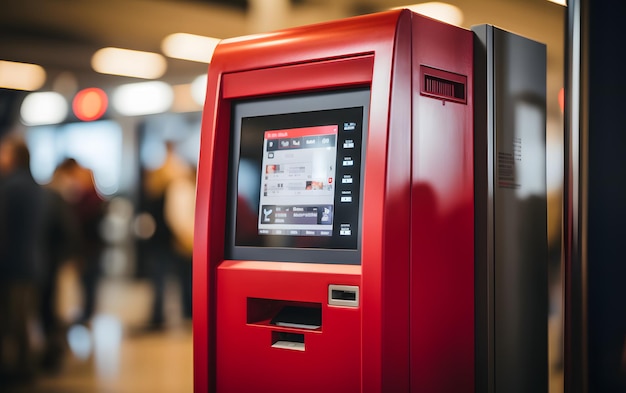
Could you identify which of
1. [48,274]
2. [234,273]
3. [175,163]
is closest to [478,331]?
[234,273]

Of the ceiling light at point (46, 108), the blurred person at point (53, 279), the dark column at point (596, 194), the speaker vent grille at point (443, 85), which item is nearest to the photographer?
the dark column at point (596, 194)

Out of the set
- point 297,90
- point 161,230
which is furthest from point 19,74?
point 297,90

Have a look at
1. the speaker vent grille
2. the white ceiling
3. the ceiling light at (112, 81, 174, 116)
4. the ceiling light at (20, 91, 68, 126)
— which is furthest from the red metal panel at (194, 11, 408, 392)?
the ceiling light at (20, 91, 68, 126)

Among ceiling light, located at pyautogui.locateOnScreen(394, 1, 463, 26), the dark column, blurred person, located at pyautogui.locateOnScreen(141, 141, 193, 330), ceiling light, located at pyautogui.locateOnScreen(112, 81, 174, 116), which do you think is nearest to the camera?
the dark column

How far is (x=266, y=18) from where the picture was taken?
18.2 ft

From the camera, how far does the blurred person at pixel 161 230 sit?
6.57 metres

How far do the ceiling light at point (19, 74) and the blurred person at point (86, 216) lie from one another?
3.00ft

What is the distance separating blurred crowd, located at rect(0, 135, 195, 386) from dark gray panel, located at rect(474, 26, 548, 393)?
2777 millimetres

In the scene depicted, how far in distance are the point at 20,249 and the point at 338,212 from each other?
3.25m

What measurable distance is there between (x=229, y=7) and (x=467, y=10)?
6.96ft

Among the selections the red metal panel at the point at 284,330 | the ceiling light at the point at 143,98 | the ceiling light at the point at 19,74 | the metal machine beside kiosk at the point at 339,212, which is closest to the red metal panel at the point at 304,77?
the metal machine beside kiosk at the point at 339,212

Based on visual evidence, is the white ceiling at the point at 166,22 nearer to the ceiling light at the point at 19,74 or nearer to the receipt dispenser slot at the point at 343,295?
the ceiling light at the point at 19,74

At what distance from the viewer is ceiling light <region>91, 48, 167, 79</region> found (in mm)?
7230

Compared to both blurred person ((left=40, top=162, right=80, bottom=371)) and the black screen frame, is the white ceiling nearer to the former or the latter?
blurred person ((left=40, top=162, right=80, bottom=371))
